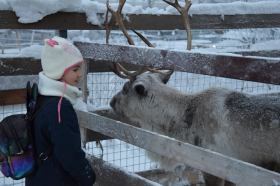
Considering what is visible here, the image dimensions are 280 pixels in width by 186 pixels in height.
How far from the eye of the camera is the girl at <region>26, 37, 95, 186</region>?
158 cm

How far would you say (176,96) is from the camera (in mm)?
2947

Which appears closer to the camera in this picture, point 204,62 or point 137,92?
point 204,62

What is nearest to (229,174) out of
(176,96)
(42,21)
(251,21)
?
(176,96)

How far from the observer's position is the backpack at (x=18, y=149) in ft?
5.29

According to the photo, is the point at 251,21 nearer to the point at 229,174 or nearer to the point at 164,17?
the point at 164,17

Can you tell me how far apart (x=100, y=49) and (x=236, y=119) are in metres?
1.32

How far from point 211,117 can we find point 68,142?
1.45 m

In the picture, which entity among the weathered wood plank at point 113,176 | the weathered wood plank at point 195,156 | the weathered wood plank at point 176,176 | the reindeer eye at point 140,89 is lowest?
the weathered wood plank at point 176,176

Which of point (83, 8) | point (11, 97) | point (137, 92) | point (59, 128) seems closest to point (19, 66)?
point (11, 97)

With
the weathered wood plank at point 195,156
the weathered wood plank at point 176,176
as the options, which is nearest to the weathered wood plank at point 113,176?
the weathered wood plank at point 195,156

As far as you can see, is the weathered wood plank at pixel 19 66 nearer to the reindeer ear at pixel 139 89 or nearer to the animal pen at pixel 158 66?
the animal pen at pixel 158 66

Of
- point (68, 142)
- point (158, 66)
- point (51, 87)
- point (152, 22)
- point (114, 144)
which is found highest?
point (152, 22)

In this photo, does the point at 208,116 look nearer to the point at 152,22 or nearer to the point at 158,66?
the point at 158,66

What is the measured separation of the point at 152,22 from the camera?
10.8 ft
